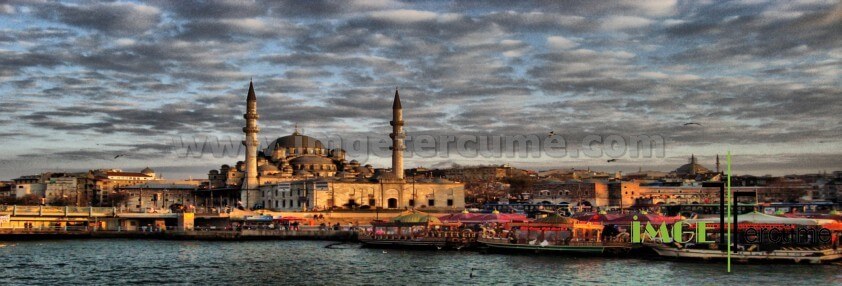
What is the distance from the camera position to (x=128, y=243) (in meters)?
56.6

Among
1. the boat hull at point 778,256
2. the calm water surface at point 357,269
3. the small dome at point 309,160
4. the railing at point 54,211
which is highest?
the small dome at point 309,160

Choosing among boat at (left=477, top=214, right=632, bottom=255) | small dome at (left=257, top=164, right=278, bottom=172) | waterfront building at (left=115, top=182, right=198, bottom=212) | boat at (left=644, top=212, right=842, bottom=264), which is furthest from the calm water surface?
waterfront building at (left=115, top=182, right=198, bottom=212)

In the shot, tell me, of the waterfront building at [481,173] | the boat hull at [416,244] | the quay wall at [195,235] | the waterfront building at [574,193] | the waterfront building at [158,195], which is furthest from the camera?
the waterfront building at [481,173]

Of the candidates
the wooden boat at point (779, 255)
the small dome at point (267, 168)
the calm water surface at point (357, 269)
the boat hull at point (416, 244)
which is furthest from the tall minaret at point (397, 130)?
the wooden boat at point (779, 255)

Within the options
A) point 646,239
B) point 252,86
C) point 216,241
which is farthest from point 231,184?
point 646,239

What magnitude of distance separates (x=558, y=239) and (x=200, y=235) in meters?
28.0

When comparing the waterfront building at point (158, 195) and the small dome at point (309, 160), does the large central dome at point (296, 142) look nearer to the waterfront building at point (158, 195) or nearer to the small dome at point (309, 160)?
the small dome at point (309, 160)

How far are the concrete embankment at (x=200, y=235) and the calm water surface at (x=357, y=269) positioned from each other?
37.3ft

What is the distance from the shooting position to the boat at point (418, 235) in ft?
161

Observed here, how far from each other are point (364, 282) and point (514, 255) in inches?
470

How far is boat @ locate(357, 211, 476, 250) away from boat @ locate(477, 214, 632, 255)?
8.75ft

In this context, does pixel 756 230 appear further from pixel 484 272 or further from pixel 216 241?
pixel 216 241

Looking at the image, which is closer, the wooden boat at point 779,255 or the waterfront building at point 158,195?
the wooden boat at point 779,255

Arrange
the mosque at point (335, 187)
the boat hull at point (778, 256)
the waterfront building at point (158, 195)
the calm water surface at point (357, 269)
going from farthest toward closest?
the waterfront building at point (158, 195) → the mosque at point (335, 187) → the boat hull at point (778, 256) → the calm water surface at point (357, 269)
